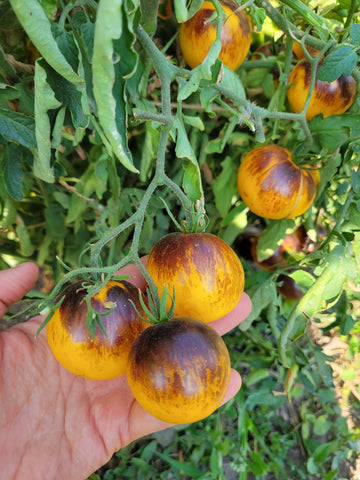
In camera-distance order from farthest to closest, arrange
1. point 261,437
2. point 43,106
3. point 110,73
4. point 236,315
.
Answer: point 261,437
point 236,315
point 43,106
point 110,73

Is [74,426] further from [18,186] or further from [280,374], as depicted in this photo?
[280,374]

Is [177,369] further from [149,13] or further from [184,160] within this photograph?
[149,13]

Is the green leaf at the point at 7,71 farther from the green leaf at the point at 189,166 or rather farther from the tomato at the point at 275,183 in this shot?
the tomato at the point at 275,183

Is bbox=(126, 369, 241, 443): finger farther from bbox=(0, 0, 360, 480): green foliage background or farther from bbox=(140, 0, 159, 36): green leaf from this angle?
bbox=(140, 0, 159, 36): green leaf

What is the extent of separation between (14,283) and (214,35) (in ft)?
2.31

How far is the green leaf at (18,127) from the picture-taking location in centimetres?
68

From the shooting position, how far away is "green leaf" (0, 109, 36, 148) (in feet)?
2.22

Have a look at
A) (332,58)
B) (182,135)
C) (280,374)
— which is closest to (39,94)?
(182,135)

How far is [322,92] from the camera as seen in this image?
0.90 metres

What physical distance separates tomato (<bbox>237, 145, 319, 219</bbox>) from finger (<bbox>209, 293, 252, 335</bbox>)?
227 mm

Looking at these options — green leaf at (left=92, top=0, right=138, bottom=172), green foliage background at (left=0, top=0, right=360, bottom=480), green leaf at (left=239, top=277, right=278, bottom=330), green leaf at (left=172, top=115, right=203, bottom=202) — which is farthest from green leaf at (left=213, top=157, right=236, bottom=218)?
green leaf at (left=92, top=0, right=138, bottom=172)

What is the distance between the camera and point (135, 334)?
701mm

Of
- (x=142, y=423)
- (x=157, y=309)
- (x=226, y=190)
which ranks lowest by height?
(x=142, y=423)

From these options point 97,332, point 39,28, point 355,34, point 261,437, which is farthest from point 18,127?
point 261,437
